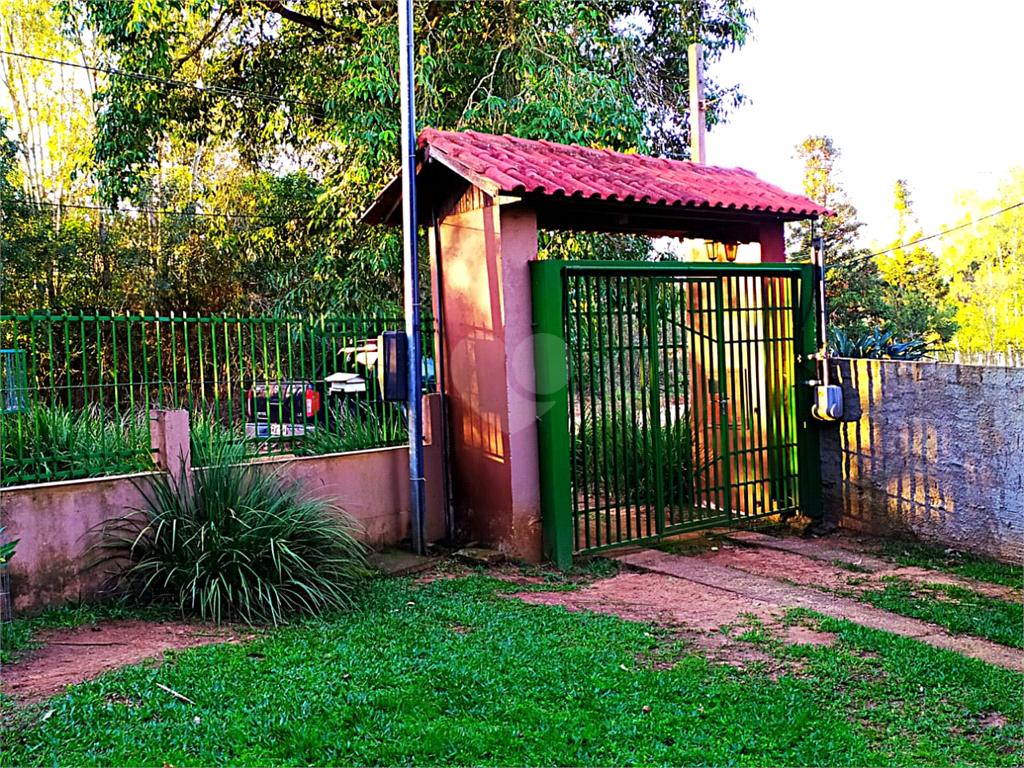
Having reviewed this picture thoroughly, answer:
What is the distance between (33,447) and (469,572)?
3095 millimetres

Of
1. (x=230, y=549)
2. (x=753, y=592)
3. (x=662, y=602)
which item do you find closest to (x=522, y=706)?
(x=662, y=602)

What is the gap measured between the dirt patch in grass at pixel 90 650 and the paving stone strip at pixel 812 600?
333 cm

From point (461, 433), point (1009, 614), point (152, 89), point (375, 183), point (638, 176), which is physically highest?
point (152, 89)

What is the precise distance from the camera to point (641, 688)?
4.36 m

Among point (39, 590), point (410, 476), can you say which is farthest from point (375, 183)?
point (39, 590)

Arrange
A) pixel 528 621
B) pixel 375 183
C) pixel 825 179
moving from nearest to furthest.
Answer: pixel 528 621, pixel 375 183, pixel 825 179

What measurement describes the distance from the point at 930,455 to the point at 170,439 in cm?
591

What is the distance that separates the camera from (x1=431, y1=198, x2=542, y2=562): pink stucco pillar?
6.99 metres

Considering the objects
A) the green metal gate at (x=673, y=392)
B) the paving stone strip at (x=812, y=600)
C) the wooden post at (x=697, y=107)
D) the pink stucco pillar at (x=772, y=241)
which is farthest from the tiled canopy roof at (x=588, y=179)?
the wooden post at (x=697, y=107)

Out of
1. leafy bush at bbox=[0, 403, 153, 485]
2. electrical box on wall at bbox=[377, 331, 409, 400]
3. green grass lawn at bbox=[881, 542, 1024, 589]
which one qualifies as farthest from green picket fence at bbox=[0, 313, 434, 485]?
green grass lawn at bbox=[881, 542, 1024, 589]

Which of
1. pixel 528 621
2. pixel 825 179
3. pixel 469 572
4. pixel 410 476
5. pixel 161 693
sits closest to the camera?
pixel 161 693

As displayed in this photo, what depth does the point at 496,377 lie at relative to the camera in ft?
23.3

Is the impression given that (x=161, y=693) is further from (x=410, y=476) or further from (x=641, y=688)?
(x=410, y=476)

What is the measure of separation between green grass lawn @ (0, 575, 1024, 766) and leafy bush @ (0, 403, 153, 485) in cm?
181
